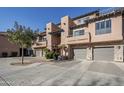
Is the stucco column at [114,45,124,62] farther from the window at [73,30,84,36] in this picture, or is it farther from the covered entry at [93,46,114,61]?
the window at [73,30,84,36]

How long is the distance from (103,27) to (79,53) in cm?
622

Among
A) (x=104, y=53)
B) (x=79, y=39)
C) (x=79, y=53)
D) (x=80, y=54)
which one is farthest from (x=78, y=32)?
(x=104, y=53)

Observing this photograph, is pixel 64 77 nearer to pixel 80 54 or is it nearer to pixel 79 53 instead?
pixel 80 54

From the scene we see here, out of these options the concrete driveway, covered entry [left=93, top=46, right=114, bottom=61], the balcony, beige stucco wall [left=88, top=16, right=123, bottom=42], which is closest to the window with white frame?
the balcony

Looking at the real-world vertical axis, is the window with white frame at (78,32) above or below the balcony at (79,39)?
above

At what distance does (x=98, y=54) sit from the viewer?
70.6ft

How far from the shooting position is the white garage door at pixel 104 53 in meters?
19.8

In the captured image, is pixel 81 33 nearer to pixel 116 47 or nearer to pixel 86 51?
pixel 86 51

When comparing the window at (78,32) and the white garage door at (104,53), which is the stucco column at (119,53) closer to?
the white garage door at (104,53)

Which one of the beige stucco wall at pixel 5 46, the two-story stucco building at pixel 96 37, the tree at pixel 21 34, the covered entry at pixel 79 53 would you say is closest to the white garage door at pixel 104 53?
the two-story stucco building at pixel 96 37

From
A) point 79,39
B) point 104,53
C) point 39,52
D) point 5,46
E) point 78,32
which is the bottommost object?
point 39,52

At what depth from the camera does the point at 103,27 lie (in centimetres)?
2012

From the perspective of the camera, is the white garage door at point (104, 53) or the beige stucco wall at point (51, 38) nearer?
the white garage door at point (104, 53)
